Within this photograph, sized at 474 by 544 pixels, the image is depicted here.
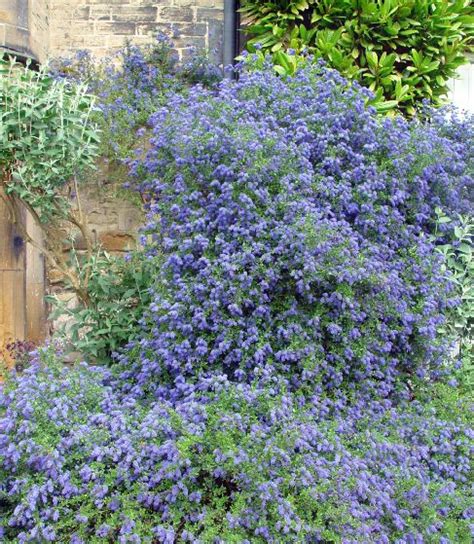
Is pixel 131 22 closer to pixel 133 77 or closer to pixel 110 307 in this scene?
pixel 133 77

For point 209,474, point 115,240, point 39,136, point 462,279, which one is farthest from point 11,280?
point 462,279

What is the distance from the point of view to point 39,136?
3555 mm

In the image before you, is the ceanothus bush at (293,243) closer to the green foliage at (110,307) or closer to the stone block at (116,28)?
the green foliage at (110,307)

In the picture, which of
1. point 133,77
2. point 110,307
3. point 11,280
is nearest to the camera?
point 110,307

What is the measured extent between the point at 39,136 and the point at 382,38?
2804 mm

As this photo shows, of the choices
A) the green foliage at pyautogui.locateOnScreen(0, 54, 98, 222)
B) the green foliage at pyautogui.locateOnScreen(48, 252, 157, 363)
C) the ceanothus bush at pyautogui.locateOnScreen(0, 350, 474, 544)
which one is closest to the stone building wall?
the green foliage at pyautogui.locateOnScreen(48, 252, 157, 363)

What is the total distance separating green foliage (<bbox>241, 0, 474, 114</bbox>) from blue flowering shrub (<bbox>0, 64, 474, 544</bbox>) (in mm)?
710

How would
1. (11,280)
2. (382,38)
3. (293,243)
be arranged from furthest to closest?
(382,38)
(11,280)
(293,243)

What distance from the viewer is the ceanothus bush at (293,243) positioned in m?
2.97

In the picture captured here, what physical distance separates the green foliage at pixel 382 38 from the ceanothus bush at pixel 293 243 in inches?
36.8

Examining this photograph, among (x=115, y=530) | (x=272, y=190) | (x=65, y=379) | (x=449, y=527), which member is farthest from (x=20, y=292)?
(x=449, y=527)

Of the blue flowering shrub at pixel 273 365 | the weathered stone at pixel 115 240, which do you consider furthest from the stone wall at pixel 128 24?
the weathered stone at pixel 115 240

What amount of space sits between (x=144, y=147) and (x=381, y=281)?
2.46 meters

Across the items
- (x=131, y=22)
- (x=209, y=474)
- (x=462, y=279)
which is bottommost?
(x=209, y=474)
